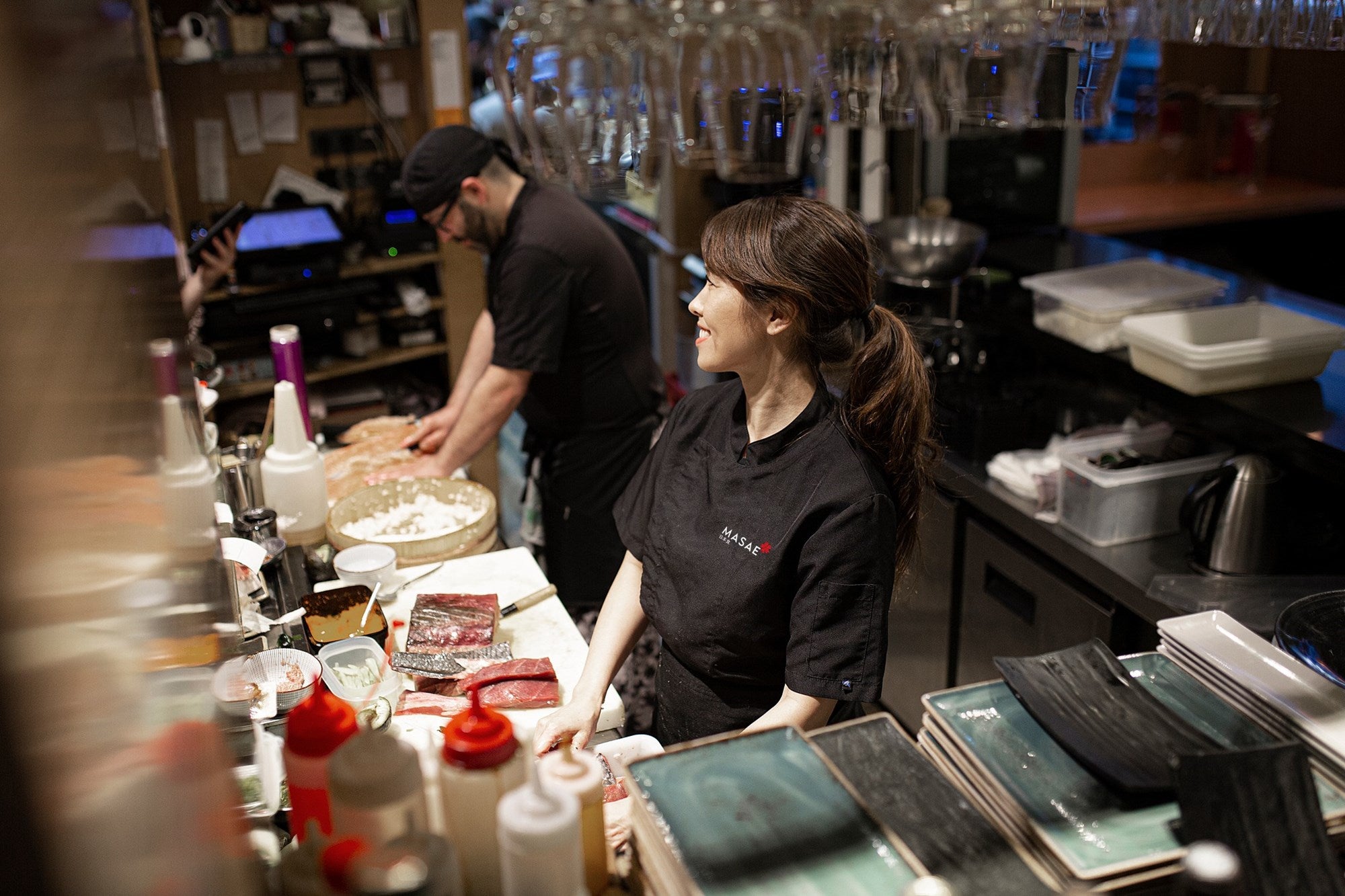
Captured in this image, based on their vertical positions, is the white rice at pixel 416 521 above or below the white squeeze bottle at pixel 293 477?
below

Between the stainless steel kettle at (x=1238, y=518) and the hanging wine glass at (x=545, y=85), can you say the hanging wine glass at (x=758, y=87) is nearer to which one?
the hanging wine glass at (x=545, y=85)

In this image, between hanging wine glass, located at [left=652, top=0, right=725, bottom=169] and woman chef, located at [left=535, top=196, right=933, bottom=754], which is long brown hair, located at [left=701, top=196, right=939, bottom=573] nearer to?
woman chef, located at [left=535, top=196, right=933, bottom=754]

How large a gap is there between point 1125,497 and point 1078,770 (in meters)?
1.70

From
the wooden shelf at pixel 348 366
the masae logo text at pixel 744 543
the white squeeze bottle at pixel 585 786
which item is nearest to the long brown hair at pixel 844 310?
the masae logo text at pixel 744 543

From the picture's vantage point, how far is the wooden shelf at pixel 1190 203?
19.4ft

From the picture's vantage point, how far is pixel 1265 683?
152 cm

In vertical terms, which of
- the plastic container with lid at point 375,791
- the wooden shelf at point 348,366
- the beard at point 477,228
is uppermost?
the beard at point 477,228

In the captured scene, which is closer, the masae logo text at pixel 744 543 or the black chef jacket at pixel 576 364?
the masae logo text at pixel 744 543

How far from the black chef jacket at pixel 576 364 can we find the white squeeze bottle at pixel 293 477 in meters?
0.75

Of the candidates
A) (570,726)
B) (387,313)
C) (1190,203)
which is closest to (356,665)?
(570,726)

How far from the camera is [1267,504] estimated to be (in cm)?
261

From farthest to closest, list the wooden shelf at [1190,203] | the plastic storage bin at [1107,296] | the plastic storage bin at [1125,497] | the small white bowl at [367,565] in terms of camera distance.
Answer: the wooden shelf at [1190,203] < the plastic storage bin at [1107,296] < the plastic storage bin at [1125,497] < the small white bowl at [367,565]

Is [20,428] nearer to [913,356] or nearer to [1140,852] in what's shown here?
[1140,852]

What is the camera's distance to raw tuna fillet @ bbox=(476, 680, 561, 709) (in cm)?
203
